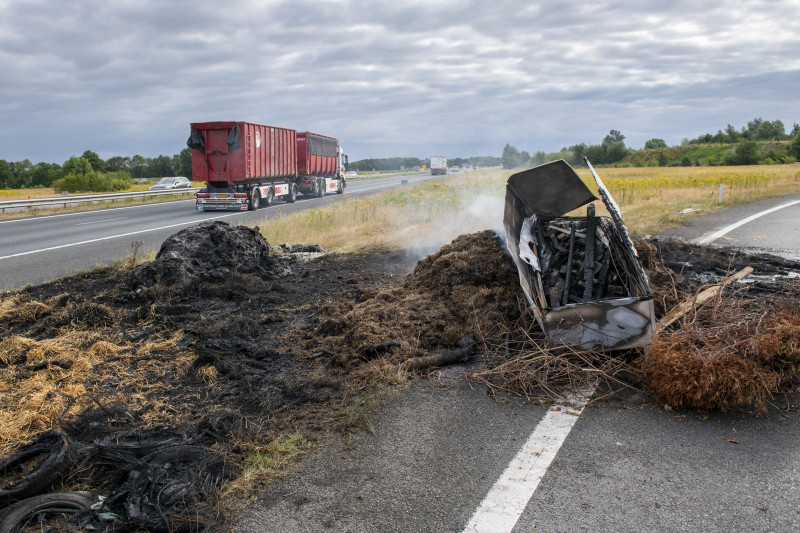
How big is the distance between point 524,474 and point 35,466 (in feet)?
9.71

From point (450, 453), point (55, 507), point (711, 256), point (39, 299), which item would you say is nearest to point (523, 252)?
point (450, 453)

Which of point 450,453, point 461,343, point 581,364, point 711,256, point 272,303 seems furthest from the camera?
point 711,256

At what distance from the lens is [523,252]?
5.96 metres

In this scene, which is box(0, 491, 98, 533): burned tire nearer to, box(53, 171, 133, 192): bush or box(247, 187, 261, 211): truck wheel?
box(247, 187, 261, 211): truck wheel

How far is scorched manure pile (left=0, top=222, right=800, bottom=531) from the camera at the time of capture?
3416mm

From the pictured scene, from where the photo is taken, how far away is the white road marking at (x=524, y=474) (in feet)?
9.93

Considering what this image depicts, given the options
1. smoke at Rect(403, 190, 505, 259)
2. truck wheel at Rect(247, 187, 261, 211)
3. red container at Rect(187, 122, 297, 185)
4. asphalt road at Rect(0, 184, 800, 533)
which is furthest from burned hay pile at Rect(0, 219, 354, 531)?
truck wheel at Rect(247, 187, 261, 211)

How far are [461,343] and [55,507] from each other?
373 cm

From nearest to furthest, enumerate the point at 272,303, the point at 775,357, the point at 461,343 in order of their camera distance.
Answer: the point at 775,357, the point at 461,343, the point at 272,303

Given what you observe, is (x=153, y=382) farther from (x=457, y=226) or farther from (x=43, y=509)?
(x=457, y=226)

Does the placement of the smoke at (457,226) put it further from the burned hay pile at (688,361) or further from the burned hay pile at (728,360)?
the burned hay pile at (728,360)

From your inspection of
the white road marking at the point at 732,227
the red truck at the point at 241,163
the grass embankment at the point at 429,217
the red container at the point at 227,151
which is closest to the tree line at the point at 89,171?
the red truck at the point at 241,163

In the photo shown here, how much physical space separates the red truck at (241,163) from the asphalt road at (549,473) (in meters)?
20.0

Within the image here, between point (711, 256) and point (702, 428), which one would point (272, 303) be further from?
point (711, 256)
